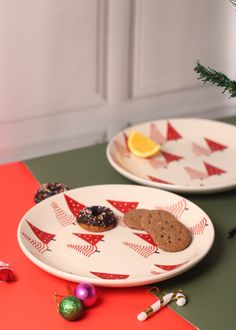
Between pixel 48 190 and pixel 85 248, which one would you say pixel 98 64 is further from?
pixel 85 248

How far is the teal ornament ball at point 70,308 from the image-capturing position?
0.93m

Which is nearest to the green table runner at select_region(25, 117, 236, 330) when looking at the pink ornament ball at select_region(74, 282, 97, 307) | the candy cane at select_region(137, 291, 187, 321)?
the candy cane at select_region(137, 291, 187, 321)

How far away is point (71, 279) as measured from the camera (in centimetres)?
100

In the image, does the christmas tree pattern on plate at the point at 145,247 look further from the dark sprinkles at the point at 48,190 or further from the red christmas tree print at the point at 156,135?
the red christmas tree print at the point at 156,135

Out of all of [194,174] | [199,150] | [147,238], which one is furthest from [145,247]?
[199,150]

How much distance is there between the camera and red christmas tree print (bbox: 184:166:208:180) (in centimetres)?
138

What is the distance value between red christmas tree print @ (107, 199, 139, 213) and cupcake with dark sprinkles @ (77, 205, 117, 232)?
7 cm

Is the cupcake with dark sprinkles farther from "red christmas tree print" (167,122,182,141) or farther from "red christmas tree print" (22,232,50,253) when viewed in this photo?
"red christmas tree print" (167,122,182,141)

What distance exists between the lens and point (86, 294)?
0.96 m

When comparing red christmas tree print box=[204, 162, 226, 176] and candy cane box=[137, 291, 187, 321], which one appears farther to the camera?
red christmas tree print box=[204, 162, 226, 176]

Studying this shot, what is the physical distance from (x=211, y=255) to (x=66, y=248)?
0.24m

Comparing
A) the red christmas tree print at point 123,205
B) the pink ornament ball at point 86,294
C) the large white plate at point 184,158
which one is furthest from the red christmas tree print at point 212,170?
the pink ornament ball at point 86,294

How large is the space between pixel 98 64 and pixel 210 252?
2.37ft

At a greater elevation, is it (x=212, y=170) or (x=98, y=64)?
(x=98, y=64)
